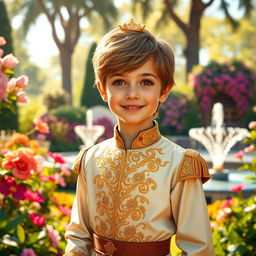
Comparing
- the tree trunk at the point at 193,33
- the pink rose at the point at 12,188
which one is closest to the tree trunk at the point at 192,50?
the tree trunk at the point at 193,33

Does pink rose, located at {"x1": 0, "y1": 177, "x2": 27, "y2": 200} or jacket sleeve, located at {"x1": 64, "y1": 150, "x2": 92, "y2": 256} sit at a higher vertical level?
jacket sleeve, located at {"x1": 64, "y1": 150, "x2": 92, "y2": 256}

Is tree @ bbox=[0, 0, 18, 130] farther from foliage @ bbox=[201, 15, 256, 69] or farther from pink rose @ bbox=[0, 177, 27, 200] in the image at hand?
foliage @ bbox=[201, 15, 256, 69]

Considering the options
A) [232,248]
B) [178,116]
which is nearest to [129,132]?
[232,248]

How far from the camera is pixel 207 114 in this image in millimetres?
15367

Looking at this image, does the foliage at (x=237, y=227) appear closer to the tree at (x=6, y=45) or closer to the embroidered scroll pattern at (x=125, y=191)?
the embroidered scroll pattern at (x=125, y=191)

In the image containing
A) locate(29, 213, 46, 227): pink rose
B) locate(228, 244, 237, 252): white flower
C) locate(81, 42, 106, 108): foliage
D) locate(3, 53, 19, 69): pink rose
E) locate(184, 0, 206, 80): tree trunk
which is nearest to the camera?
locate(3, 53, 19, 69): pink rose

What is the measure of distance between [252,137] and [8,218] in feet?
5.99

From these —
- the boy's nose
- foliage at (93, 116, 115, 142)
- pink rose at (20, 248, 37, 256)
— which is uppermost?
the boy's nose

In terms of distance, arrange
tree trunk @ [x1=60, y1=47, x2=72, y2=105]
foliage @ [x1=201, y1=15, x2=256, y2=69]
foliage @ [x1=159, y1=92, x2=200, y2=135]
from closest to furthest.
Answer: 1. foliage @ [x1=159, y1=92, x2=200, y2=135]
2. tree trunk @ [x1=60, y1=47, x2=72, y2=105]
3. foliage @ [x1=201, y1=15, x2=256, y2=69]

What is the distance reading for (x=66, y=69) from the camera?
24.9 metres

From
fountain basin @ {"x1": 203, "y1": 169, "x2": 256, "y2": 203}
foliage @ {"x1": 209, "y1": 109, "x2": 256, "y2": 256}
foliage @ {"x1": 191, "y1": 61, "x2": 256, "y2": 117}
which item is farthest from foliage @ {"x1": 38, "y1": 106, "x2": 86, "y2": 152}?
foliage @ {"x1": 209, "y1": 109, "x2": 256, "y2": 256}

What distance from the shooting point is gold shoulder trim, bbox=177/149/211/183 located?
1.73 metres

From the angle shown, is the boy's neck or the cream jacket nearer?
the cream jacket

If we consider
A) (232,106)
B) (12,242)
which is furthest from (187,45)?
(12,242)
